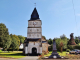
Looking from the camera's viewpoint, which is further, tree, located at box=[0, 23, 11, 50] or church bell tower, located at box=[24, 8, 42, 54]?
tree, located at box=[0, 23, 11, 50]

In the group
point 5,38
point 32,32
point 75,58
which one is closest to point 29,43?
point 32,32

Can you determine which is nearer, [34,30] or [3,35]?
[34,30]

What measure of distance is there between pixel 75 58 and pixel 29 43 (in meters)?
17.6

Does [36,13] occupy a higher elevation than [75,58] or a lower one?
higher

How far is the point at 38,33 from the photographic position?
35.0 meters

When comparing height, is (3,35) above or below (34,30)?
below

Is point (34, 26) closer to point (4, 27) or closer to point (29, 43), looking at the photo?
point (29, 43)

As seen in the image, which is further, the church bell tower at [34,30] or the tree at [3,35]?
the tree at [3,35]

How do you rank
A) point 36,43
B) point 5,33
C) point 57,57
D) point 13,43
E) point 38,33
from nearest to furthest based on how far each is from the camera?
1. point 57,57
2. point 36,43
3. point 38,33
4. point 5,33
5. point 13,43

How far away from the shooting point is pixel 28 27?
3559cm

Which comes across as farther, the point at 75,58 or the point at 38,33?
the point at 38,33

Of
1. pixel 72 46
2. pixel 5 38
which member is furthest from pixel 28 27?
pixel 72 46

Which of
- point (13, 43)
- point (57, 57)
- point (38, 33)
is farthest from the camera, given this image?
point (13, 43)

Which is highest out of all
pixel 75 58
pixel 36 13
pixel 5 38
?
pixel 36 13
